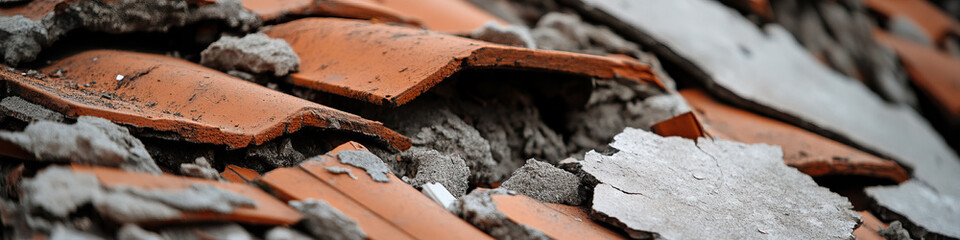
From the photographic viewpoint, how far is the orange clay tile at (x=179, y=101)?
158cm

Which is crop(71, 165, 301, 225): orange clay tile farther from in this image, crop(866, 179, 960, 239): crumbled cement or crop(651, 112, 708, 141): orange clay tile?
crop(866, 179, 960, 239): crumbled cement

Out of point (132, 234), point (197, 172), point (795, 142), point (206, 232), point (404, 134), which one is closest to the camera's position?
point (132, 234)

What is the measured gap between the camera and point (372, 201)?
145 centimetres

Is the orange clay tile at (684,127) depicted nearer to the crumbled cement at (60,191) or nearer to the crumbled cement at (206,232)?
the crumbled cement at (206,232)

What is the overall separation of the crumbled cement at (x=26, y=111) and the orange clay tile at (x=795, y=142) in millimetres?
2440

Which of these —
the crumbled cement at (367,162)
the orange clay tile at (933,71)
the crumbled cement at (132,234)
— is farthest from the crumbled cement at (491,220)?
the orange clay tile at (933,71)

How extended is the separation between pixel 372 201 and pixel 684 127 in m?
1.40

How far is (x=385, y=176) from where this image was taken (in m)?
1.57

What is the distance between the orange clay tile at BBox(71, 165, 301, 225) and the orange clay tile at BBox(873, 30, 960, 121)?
5939 mm

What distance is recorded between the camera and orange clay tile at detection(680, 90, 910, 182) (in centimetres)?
265

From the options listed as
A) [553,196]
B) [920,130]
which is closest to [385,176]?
[553,196]

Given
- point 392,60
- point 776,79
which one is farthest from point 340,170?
point 776,79

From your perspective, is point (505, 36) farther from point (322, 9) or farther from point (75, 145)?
point (75, 145)

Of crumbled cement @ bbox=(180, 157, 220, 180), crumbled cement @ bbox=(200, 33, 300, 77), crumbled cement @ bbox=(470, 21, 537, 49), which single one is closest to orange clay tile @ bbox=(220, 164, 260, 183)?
crumbled cement @ bbox=(180, 157, 220, 180)
